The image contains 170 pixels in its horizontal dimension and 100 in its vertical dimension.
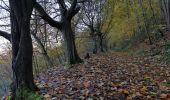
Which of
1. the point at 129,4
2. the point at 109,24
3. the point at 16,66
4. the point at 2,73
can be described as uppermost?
the point at 129,4

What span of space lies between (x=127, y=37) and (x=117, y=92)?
137 feet

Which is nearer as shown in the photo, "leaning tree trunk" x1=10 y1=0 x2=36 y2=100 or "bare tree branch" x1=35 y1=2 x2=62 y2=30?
"leaning tree trunk" x1=10 y1=0 x2=36 y2=100

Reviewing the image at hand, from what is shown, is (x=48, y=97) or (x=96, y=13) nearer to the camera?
(x=48, y=97)

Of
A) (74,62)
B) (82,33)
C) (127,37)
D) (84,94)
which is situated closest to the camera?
(84,94)

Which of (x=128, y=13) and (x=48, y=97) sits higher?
(x=128, y=13)

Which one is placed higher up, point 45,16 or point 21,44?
point 45,16

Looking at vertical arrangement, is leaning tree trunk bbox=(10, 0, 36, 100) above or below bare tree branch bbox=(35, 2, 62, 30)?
below

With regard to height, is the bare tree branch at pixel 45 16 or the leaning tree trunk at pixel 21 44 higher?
the bare tree branch at pixel 45 16

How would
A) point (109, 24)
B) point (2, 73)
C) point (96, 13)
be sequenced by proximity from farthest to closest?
point (2, 73) → point (109, 24) → point (96, 13)

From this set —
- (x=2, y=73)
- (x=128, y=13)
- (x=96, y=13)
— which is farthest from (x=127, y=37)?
(x=2, y=73)

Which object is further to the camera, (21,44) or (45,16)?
(45,16)

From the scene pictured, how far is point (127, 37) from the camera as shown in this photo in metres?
48.1

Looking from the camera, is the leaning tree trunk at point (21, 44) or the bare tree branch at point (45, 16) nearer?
the leaning tree trunk at point (21, 44)

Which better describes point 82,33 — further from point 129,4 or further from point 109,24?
point 129,4
